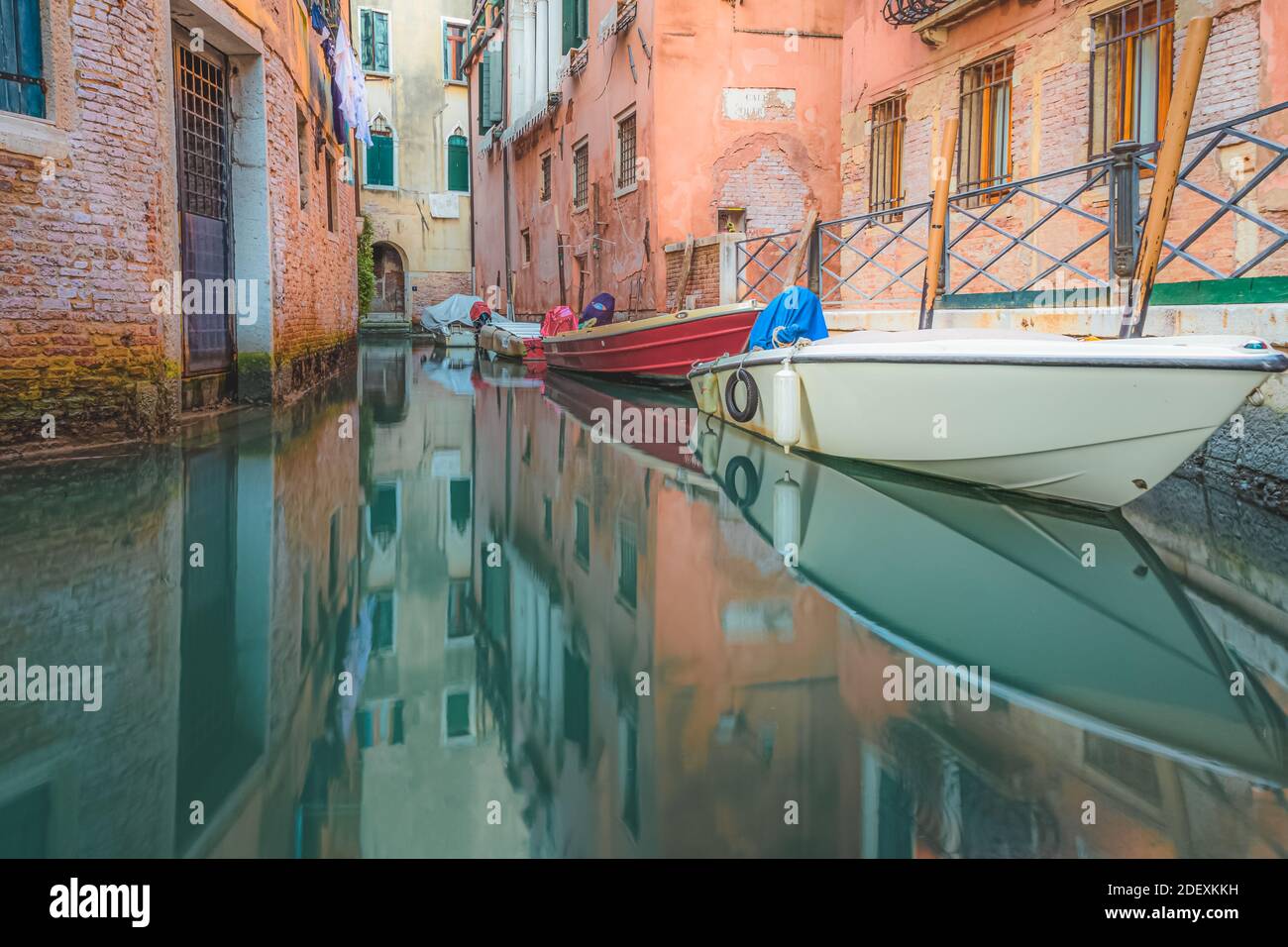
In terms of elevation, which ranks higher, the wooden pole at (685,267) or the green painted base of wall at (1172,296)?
the wooden pole at (685,267)

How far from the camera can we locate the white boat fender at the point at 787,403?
7387 mm

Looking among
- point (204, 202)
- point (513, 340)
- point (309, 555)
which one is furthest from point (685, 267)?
point (309, 555)

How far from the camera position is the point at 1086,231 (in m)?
10.7

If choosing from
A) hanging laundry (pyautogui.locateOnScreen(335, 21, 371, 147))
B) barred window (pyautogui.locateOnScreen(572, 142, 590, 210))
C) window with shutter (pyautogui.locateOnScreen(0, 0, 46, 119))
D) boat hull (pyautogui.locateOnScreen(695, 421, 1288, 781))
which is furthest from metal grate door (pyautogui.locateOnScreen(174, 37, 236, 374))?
barred window (pyautogui.locateOnScreen(572, 142, 590, 210))

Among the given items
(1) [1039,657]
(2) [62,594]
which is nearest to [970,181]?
(1) [1039,657]

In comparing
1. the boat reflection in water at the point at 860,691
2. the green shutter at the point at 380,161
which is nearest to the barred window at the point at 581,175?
the green shutter at the point at 380,161

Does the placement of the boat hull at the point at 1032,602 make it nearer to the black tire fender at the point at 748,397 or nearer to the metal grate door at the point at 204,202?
the black tire fender at the point at 748,397

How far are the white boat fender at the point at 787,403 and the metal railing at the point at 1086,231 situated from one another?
7.70 ft

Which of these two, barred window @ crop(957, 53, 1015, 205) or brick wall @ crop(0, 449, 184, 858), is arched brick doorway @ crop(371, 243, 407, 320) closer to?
barred window @ crop(957, 53, 1015, 205)

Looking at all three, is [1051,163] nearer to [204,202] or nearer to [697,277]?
[697,277]

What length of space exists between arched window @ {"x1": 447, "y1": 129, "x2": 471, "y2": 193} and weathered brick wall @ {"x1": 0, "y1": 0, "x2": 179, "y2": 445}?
83.5ft

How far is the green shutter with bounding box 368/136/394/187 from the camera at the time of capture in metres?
31.8

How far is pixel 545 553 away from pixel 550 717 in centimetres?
200
